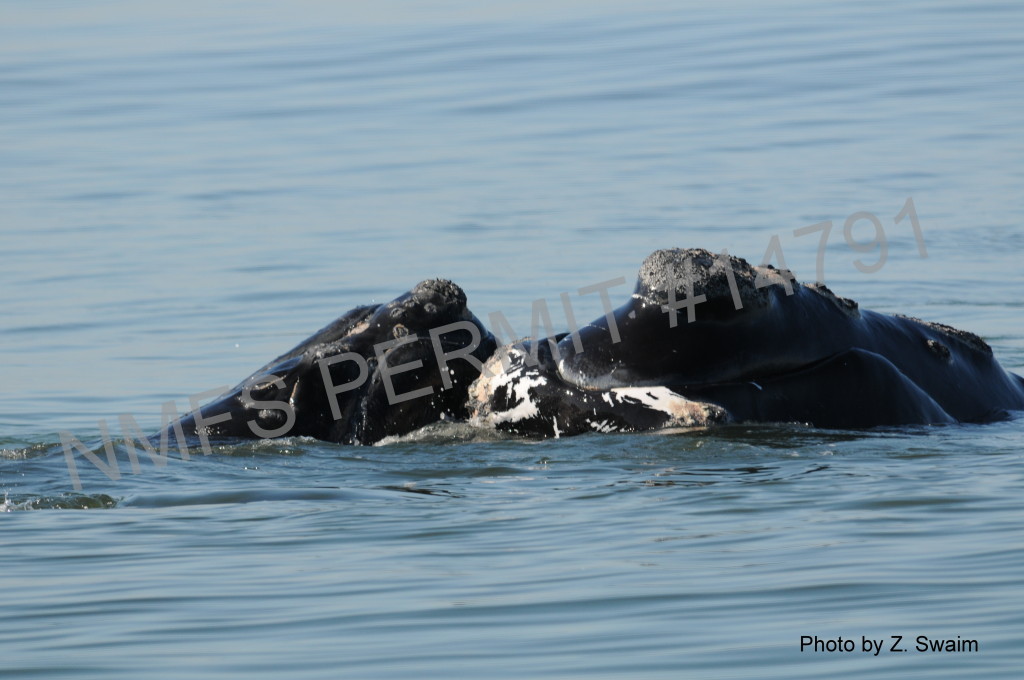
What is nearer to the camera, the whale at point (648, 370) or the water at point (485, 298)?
the water at point (485, 298)

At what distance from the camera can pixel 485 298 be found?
48.1ft

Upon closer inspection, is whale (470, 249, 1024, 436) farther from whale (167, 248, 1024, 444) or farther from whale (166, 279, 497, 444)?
whale (166, 279, 497, 444)

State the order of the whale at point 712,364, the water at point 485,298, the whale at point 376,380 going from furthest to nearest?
1. the whale at point 376,380
2. the whale at point 712,364
3. the water at point 485,298

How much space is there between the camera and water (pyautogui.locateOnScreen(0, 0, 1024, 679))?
5.78 meters

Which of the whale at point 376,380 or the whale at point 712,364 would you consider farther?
the whale at point 376,380

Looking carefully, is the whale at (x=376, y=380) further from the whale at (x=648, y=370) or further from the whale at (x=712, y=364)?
the whale at (x=712, y=364)

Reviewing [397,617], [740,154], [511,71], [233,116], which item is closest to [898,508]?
[397,617]

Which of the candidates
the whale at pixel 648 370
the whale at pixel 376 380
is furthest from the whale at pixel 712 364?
the whale at pixel 376 380

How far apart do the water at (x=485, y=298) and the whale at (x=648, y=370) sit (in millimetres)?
152

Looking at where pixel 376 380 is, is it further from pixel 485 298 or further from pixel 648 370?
pixel 485 298

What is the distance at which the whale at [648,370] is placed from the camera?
25.6 feet

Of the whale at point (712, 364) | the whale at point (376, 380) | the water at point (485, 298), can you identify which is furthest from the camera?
the whale at point (376, 380)

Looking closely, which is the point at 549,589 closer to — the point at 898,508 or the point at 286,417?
the point at 898,508

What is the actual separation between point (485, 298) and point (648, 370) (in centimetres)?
684
